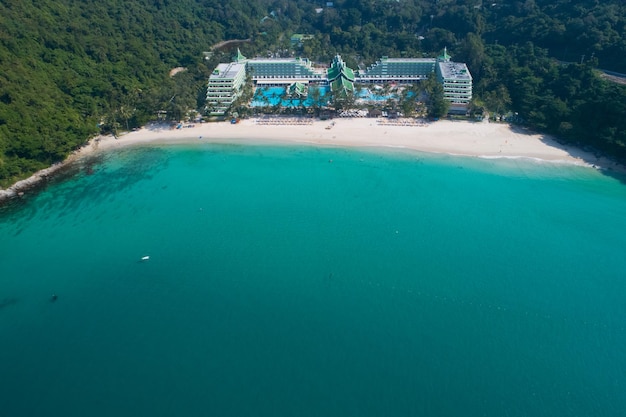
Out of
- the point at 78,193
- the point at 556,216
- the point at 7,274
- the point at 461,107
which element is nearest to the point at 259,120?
the point at 78,193

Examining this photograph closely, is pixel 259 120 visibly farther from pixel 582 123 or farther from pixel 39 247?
pixel 582 123

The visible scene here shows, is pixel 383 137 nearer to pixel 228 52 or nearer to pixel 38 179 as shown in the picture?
pixel 38 179

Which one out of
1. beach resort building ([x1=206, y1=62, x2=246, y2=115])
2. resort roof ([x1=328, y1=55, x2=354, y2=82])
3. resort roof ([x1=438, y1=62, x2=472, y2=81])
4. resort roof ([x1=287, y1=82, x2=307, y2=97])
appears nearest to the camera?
resort roof ([x1=438, y1=62, x2=472, y2=81])

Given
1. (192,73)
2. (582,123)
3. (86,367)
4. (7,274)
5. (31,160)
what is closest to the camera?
(86,367)

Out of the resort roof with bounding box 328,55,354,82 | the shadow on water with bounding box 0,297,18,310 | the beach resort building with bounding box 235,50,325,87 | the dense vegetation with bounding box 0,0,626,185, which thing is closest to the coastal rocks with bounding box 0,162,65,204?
the dense vegetation with bounding box 0,0,626,185

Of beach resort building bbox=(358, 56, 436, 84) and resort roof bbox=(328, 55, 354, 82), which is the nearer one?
resort roof bbox=(328, 55, 354, 82)

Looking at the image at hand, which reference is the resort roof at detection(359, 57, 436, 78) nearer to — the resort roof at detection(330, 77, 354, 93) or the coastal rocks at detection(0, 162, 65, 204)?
the resort roof at detection(330, 77, 354, 93)

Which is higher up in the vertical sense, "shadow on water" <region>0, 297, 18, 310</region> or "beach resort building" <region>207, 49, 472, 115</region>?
"beach resort building" <region>207, 49, 472, 115</region>
